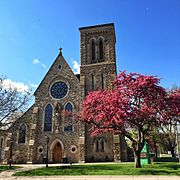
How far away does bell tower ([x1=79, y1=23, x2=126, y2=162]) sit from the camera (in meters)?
26.1

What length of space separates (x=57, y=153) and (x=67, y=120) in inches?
177

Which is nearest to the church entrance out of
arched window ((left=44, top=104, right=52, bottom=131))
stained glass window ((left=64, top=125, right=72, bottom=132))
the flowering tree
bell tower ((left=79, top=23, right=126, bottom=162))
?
stained glass window ((left=64, top=125, right=72, bottom=132))

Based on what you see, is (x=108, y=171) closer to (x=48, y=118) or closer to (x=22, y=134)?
(x=48, y=118)

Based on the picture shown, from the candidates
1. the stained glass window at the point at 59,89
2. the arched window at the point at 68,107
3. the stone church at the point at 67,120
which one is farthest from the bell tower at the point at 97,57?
the stained glass window at the point at 59,89

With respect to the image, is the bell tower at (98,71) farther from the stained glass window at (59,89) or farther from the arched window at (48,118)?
the arched window at (48,118)

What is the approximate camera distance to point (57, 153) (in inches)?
1102

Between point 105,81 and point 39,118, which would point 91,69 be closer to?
point 105,81

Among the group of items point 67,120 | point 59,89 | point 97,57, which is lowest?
point 67,120

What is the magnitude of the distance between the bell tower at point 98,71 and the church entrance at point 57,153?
12.7 feet

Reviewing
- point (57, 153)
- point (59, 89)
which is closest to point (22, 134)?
point (57, 153)

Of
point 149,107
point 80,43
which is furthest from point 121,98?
point 80,43

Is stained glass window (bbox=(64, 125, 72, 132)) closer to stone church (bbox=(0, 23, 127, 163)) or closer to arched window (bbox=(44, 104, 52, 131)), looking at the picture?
→ stone church (bbox=(0, 23, 127, 163))

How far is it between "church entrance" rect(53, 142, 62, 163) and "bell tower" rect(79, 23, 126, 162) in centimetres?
388

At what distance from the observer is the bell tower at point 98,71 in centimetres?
2606
